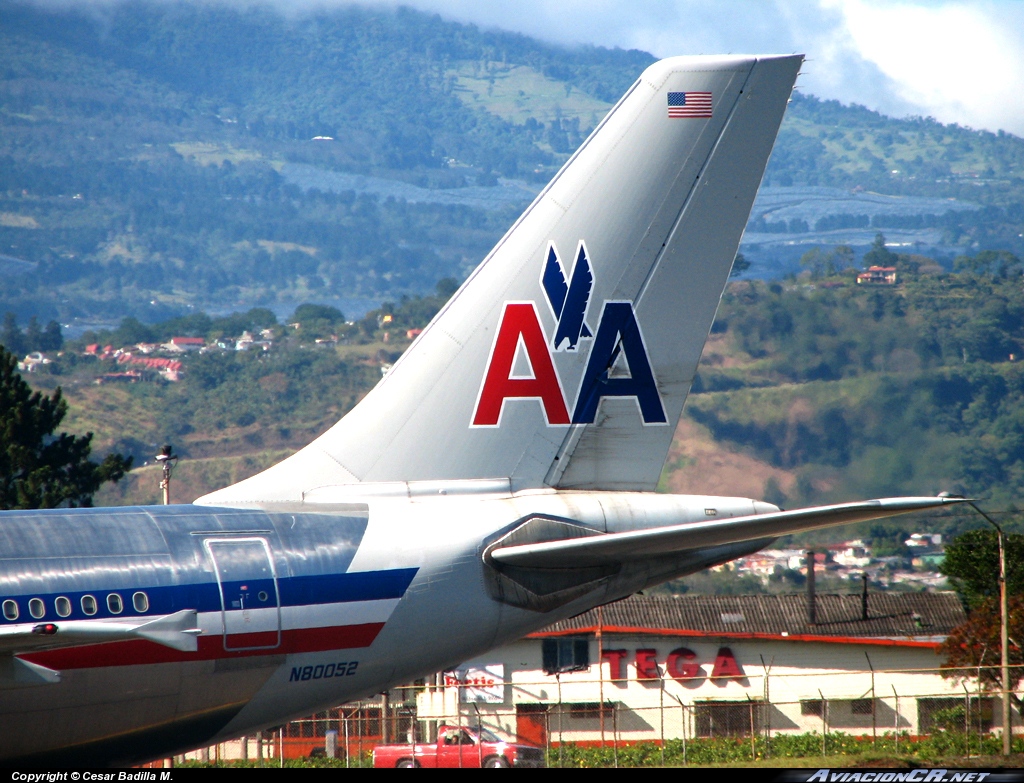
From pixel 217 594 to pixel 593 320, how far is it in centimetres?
606

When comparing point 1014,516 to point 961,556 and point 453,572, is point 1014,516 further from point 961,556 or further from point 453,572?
point 453,572

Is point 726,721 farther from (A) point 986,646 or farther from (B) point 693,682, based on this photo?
(A) point 986,646

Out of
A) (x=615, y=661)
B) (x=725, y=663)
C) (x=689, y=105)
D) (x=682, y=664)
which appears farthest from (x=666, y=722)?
(x=689, y=105)

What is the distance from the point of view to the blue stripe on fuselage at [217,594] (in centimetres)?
1296

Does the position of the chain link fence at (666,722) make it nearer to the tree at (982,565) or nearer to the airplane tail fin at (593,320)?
the tree at (982,565)

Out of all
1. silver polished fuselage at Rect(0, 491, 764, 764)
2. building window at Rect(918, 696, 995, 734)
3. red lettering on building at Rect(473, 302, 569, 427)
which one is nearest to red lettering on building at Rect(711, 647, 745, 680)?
building window at Rect(918, 696, 995, 734)

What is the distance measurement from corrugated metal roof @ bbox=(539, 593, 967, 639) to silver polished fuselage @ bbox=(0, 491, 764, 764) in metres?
48.0

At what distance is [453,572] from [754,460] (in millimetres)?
183124

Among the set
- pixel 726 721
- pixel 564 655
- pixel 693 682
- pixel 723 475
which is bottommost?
pixel 726 721

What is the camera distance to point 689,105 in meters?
17.0

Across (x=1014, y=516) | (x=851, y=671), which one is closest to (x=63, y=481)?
(x=851, y=671)

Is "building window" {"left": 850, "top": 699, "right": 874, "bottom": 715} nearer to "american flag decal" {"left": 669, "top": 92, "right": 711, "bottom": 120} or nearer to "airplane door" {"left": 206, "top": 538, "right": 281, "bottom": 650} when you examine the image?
"american flag decal" {"left": 669, "top": 92, "right": 711, "bottom": 120}

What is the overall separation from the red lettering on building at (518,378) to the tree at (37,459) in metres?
42.8

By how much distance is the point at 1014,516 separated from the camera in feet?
486
